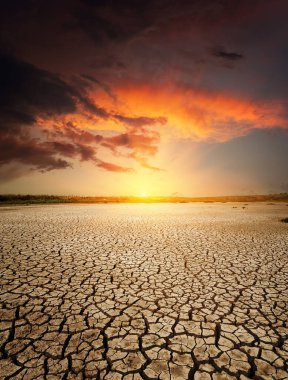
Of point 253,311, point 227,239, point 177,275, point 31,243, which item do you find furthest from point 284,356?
point 31,243

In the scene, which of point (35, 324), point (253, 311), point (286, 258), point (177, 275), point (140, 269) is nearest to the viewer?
point (35, 324)

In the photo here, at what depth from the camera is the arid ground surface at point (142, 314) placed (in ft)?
7.72

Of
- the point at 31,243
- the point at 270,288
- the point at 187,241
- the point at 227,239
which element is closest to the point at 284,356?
the point at 270,288

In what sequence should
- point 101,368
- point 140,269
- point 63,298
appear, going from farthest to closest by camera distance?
1. point 140,269
2. point 63,298
3. point 101,368

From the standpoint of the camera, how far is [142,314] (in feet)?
10.9

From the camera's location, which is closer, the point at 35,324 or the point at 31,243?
the point at 35,324

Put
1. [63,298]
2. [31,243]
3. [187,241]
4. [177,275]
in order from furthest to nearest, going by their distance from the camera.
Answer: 1. [187,241]
2. [31,243]
3. [177,275]
4. [63,298]

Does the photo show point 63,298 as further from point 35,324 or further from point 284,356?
point 284,356

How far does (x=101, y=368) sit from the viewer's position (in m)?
2.30

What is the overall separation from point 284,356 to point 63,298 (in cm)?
310

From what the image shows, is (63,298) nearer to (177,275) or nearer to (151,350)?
(151,350)

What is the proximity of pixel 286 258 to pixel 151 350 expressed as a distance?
524 cm

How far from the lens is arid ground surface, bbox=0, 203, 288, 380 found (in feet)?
7.72

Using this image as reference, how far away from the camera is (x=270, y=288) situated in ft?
14.1
